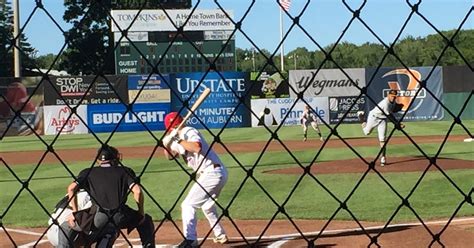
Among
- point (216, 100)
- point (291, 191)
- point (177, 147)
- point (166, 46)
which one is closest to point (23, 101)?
point (166, 46)

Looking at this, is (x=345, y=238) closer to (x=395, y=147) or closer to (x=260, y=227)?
(x=260, y=227)

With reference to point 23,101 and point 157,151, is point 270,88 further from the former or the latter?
point 157,151

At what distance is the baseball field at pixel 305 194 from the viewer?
16.0ft

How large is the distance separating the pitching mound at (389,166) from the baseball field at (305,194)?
2cm

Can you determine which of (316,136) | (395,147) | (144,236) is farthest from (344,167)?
(316,136)

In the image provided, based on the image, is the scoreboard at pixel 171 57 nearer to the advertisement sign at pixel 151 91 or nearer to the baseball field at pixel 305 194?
the advertisement sign at pixel 151 91

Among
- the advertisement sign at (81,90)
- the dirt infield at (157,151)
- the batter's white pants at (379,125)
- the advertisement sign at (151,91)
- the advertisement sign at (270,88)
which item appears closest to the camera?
the batter's white pants at (379,125)

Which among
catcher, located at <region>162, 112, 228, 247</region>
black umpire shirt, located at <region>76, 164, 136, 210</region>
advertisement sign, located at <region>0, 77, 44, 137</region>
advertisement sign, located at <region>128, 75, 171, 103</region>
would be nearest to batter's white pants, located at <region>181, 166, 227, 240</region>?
catcher, located at <region>162, 112, 228, 247</region>

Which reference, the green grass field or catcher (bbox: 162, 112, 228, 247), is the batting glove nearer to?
catcher (bbox: 162, 112, 228, 247)

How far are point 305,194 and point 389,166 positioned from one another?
4.27 metres

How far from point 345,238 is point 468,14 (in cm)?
538

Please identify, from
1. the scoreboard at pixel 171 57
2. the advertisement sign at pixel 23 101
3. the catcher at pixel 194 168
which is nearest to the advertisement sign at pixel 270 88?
the scoreboard at pixel 171 57

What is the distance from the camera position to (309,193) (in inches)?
501

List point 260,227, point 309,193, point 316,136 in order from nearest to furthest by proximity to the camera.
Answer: point 260,227, point 309,193, point 316,136
